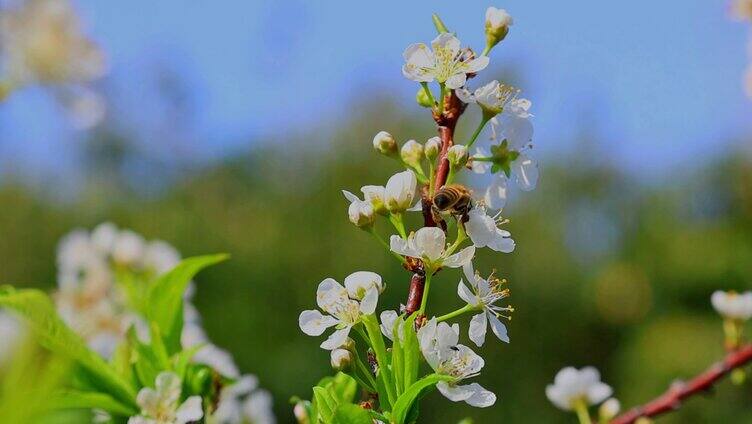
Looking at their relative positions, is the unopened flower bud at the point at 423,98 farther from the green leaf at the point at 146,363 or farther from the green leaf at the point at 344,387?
the green leaf at the point at 146,363

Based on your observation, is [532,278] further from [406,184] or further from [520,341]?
[406,184]

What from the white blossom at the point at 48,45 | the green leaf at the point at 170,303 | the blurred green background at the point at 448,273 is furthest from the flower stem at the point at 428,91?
the blurred green background at the point at 448,273

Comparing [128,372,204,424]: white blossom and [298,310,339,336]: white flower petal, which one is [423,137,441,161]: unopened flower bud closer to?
[298,310,339,336]: white flower petal

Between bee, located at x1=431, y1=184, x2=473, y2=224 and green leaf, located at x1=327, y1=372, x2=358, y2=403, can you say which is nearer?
bee, located at x1=431, y1=184, x2=473, y2=224

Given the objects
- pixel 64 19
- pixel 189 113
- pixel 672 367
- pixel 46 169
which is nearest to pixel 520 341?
pixel 672 367

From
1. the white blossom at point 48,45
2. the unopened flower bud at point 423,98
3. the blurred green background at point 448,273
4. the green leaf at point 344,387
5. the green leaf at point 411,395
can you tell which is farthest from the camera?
the blurred green background at point 448,273

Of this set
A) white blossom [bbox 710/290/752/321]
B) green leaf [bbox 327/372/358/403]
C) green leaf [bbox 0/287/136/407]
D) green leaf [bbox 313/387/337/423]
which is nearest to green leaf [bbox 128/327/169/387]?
green leaf [bbox 0/287/136/407]

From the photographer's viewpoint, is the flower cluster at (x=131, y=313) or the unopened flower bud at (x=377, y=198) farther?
the flower cluster at (x=131, y=313)

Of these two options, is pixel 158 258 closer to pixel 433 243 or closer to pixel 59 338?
pixel 59 338
